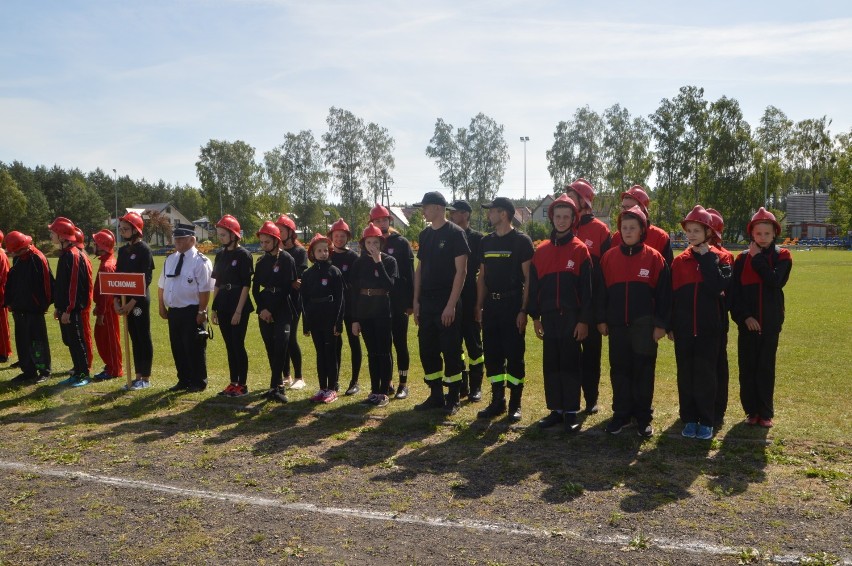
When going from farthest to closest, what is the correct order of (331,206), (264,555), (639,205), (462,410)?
1. (331,206)
2. (462,410)
3. (639,205)
4. (264,555)

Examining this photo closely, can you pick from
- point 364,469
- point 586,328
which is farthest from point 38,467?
point 586,328

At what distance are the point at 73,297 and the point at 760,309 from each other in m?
8.37

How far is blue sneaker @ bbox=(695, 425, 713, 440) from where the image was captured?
6.20m

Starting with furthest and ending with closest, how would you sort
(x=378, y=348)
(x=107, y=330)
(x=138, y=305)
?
1. (x=107, y=330)
2. (x=138, y=305)
3. (x=378, y=348)

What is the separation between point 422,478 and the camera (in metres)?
5.53

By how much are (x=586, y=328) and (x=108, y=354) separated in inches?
268

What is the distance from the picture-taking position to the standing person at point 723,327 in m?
6.36

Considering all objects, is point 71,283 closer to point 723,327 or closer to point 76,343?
point 76,343

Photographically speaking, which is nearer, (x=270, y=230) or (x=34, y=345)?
(x=270, y=230)

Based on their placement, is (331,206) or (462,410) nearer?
(462,410)

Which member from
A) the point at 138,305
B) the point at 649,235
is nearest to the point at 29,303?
the point at 138,305

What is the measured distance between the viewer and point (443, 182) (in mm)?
67812

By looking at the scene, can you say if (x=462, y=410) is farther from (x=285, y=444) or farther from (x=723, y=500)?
(x=723, y=500)

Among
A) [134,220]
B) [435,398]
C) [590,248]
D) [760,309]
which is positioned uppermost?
[134,220]
